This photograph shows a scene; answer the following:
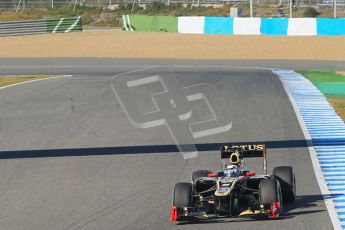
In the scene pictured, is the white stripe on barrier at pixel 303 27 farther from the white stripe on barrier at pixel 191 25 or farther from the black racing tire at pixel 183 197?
the black racing tire at pixel 183 197

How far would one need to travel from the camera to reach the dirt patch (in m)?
46.1

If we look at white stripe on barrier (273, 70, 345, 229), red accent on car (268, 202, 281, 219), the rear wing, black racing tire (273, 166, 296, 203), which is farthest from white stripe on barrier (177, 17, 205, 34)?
red accent on car (268, 202, 281, 219)

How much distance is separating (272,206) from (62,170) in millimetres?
5314

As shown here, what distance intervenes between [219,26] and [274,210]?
51.2 m

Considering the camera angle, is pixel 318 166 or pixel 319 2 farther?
pixel 319 2

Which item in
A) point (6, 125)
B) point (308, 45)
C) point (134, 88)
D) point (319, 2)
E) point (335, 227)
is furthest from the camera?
point (319, 2)

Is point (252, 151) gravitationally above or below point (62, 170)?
above

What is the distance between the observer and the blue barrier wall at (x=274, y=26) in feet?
186

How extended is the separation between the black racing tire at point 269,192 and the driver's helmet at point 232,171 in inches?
17.7

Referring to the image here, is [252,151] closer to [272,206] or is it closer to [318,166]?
[272,206]

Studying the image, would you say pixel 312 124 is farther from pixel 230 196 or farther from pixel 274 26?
pixel 274 26

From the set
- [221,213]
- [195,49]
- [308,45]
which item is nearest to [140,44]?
[195,49]

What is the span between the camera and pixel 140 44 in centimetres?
5391

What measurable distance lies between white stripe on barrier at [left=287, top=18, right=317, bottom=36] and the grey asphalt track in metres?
27.1
